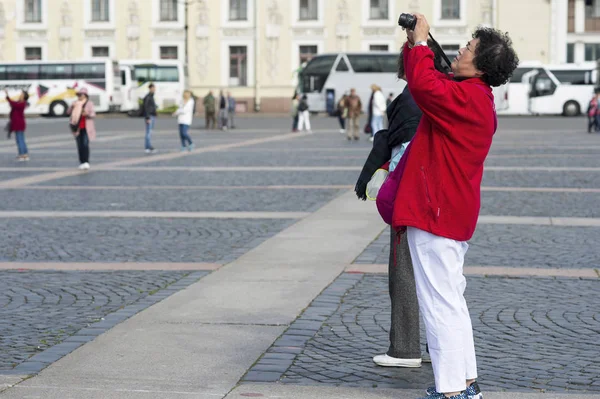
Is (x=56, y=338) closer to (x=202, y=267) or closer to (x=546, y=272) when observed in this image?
(x=202, y=267)

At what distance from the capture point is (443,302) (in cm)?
480

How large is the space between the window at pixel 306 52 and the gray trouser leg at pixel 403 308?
58.7 meters

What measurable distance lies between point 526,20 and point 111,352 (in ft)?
189

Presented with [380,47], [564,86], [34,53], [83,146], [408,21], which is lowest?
[83,146]

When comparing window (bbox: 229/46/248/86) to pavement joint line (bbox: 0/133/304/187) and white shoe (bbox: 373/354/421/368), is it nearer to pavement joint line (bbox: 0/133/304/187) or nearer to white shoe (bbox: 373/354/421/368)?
pavement joint line (bbox: 0/133/304/187)

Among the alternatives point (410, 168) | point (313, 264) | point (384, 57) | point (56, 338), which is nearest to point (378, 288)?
point (313, 264)

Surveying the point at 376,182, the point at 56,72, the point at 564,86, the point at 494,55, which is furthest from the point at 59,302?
the point at 56,72

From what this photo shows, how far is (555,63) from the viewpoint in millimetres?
61688

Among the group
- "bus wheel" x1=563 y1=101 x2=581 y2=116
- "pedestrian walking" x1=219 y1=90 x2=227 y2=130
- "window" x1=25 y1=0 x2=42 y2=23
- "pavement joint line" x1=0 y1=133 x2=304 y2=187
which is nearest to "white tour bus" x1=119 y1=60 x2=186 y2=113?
"window" x1=25 y1=0 x2=42 y2=23

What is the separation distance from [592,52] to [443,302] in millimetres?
61234

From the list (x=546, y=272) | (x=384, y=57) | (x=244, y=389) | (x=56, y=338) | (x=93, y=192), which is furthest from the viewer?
(x=384, y=57)

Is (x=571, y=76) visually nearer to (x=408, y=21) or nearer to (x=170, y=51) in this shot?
(x=170, y=51)

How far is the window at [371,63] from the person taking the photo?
59.0 metres

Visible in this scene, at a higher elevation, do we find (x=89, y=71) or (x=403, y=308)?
(x=89, y=71)
